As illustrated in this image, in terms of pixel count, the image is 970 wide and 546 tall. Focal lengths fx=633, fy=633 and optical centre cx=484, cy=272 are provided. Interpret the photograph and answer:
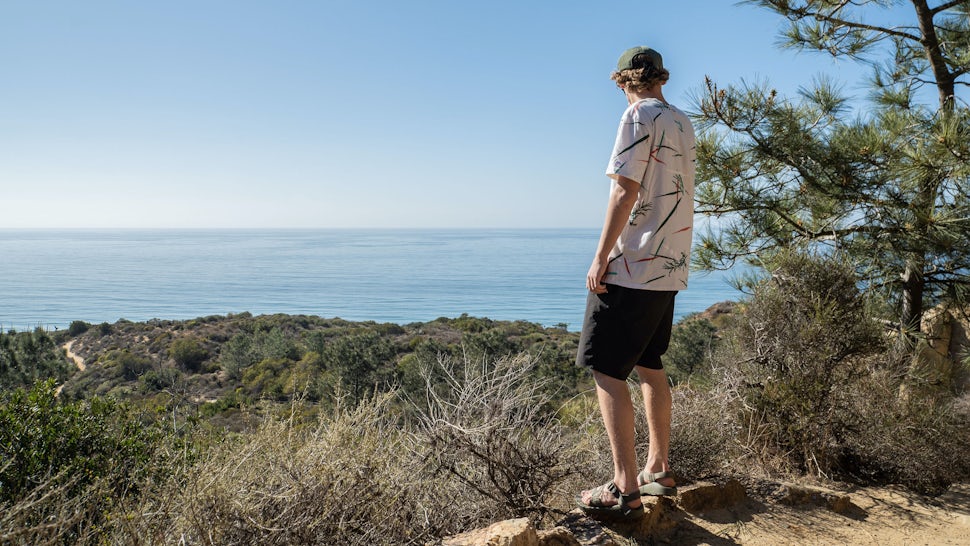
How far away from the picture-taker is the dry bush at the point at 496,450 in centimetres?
227

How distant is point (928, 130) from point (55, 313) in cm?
3883

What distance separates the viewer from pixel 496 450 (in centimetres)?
232

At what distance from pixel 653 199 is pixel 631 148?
0.71 feet

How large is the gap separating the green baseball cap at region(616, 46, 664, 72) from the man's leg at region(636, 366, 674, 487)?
3.78ft

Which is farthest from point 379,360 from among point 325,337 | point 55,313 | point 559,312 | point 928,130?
point 55,313

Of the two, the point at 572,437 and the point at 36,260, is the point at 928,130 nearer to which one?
the point at 572,437

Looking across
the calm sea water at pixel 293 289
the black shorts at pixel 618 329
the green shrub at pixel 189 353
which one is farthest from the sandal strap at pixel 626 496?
the calm sea water at pixel 293 289

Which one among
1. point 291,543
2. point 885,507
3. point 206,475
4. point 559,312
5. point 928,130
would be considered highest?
point 928,130

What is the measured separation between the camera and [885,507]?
2992mm

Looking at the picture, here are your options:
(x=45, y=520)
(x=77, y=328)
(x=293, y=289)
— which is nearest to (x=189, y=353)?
(x=77, y=328)

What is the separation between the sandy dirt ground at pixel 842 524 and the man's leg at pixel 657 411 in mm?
255

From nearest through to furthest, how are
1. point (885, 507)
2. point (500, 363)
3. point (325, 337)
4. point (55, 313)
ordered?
point (500, 363)
point (885, 507)
point (325, 337)
point (55, 313)

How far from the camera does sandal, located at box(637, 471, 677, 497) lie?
2500 mm

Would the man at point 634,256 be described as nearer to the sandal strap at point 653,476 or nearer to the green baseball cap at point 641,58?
the green baseball cap at point 641,58
